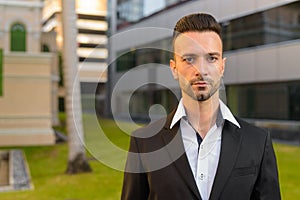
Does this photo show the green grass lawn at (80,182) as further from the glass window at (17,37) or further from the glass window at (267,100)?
the glass window at (17,37)

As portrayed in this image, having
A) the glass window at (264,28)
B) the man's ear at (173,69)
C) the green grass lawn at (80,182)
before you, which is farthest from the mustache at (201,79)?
the glass window at (264,28)

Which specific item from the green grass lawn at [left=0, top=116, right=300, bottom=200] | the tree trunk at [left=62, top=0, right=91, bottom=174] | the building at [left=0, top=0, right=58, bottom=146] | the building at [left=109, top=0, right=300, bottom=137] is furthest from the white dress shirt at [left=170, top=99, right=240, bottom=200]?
the building at [left=0, top=0, right=58, bottom=146]

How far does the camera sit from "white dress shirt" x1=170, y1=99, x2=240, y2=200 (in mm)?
1552

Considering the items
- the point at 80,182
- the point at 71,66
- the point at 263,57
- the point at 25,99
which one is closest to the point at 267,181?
the point at 80,182

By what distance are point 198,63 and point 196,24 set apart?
0.18 meters

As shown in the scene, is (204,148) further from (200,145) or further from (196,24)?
(196,24)

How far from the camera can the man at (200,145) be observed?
1.48 metres

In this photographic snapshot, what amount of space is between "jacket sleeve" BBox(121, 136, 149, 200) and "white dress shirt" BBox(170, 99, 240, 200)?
0.21 metres

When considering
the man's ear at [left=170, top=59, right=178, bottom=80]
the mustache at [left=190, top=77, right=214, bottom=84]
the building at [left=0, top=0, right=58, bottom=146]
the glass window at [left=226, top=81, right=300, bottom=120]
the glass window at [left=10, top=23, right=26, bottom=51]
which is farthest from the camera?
the glass window at [left=226, top=81, right=300, bottom=120]

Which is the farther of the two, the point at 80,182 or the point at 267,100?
the point at 267,100

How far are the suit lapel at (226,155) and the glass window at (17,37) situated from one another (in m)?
18.4

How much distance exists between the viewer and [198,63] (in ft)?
4.79

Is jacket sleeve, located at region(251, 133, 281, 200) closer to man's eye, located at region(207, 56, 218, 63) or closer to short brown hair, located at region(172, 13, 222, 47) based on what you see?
man's eye, located at region(207, 56, 218, 63)

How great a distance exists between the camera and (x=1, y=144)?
1622 cm
